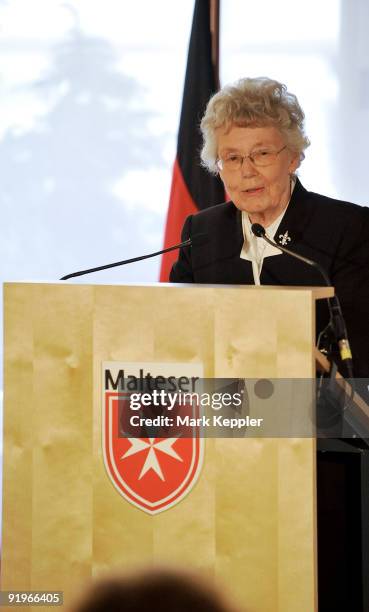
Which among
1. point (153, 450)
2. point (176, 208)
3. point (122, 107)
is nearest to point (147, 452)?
point (153, 450)

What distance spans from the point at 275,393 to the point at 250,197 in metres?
0.99

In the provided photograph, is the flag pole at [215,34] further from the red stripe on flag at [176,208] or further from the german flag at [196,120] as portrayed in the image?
the red stripe on flag at [176,208]

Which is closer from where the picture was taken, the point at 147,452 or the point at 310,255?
the point at 147,452

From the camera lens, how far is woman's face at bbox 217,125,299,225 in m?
2.55

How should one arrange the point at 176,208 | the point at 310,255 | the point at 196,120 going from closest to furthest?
the point at 310,255 < the point at 196,120 < the point at 176,208

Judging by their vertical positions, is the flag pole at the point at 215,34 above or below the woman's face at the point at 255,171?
above

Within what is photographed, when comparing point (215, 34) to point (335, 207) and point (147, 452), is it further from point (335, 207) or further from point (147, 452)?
point (147, 452)

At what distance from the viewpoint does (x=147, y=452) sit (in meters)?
1.69

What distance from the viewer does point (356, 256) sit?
8.24 ft

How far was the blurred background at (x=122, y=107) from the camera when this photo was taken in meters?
4.28

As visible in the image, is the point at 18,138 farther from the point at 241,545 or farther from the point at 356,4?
the point at 241,545

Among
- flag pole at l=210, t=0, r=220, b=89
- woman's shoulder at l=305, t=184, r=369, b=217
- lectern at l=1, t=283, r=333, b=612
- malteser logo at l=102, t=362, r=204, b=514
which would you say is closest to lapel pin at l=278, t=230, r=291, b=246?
woman's shoulder at l=305, t=184, r=369, b=217

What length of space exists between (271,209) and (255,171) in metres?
0.12

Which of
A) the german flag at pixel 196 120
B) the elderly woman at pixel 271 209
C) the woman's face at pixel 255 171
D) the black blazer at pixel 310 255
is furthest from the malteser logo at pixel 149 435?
the german flag at pixel 196 120
